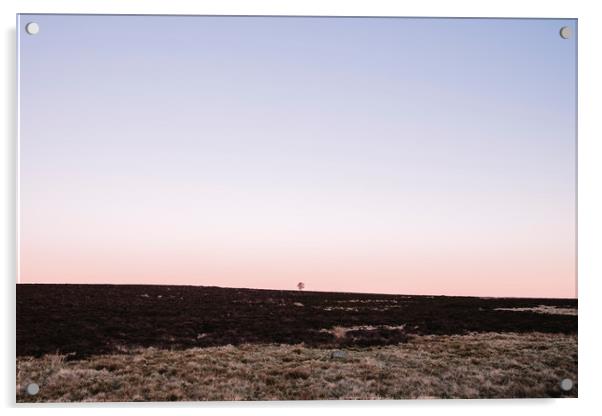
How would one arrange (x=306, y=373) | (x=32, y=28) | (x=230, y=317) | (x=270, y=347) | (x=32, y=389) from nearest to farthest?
(x=32, y=389) < (x=32, y=28) < (x=306, y=373) < (x=270, y=347) < (x=230, y=317)

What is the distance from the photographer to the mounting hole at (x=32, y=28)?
8.00m

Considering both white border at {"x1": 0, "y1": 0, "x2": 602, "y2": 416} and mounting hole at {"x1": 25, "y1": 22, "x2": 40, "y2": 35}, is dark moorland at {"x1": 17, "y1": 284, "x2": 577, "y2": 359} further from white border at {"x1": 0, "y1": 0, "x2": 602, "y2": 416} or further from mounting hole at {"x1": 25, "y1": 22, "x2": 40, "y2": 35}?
mounting hole at {"x1": 25, "y1": 22, "x2": 40, "y2": 35}

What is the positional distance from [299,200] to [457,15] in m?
2.89

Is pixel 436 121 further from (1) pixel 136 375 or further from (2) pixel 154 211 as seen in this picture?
(1) pixel 136 375

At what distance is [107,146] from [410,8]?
12.8 ft

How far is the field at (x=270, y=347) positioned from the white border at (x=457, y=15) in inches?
5.3

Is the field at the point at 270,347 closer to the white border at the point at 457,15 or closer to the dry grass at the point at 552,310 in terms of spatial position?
the dry grass at the point at 552,310

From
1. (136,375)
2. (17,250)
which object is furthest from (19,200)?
(136,375)

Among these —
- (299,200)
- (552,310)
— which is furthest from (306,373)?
(552,310)

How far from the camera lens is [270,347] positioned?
8.24 m

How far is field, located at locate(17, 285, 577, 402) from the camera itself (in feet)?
26.0

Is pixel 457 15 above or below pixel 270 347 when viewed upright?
above

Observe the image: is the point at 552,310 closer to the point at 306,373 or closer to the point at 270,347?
the point at 306,373

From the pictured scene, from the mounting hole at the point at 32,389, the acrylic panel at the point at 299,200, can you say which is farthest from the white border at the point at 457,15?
the mounting hole at the point at 32,389
